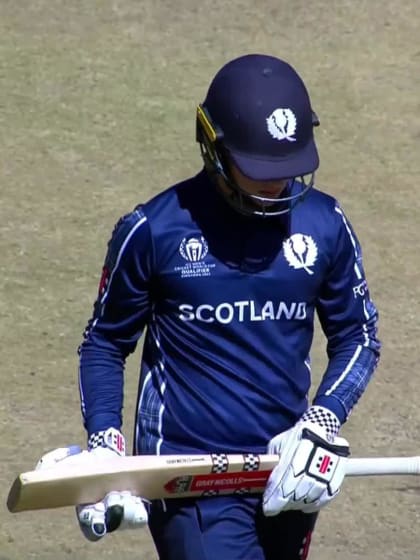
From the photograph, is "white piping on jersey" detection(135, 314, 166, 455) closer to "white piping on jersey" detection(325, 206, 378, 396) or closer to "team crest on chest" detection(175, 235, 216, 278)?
"team crest on chest" detection(175, 235, 216, 278)

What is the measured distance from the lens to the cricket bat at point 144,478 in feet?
14.0

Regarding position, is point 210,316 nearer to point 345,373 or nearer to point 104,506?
point 345,373

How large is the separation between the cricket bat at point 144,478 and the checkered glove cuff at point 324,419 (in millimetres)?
179

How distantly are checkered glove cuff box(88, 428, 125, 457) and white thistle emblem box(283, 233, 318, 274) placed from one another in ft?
2.37

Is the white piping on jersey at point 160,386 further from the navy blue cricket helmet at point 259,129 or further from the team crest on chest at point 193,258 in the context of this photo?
the navy blue cricket helmet at point 259,129

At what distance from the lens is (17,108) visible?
10703 millimetres

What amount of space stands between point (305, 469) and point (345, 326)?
57cm

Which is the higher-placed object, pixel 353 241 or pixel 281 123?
pixel 281 123

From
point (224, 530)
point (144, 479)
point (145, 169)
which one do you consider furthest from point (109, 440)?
point (145, 169)

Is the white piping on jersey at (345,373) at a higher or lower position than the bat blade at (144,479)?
higher

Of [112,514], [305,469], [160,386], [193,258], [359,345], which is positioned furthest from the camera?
[359,345]

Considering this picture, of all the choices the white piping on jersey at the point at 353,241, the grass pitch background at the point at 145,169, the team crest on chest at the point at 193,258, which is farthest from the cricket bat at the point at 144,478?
the grass pitch background at the point at 145,169

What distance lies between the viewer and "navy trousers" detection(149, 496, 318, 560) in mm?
4469

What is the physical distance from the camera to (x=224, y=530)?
4.47m
